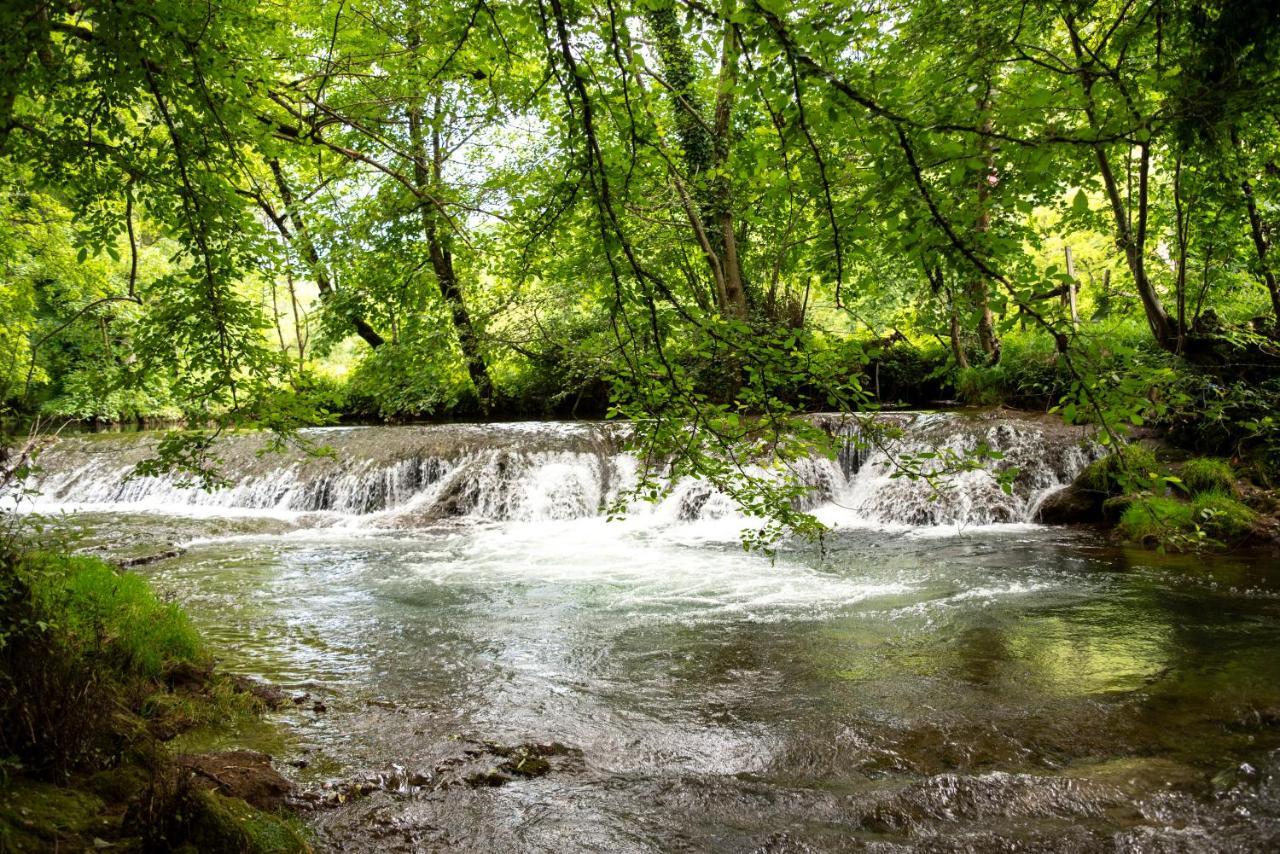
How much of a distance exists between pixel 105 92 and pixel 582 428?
37.8ft

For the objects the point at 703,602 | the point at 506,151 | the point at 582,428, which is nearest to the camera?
the point at 703,602

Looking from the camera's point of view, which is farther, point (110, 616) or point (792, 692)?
point (792, 692)

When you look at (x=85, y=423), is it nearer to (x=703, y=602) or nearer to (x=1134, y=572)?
(x=703, y=602)

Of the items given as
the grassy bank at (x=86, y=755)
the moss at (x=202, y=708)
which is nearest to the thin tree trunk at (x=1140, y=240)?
the grassy bank at (x=86, y=755)

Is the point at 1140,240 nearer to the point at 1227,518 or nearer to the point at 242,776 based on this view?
the point at 1227,518

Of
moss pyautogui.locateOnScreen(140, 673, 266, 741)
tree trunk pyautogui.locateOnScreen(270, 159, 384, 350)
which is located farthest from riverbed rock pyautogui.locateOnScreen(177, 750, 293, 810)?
tree trunk pyautogui.locateOnScreen(270, 159, 384, 350)

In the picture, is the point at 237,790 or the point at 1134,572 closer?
the point at 237,790

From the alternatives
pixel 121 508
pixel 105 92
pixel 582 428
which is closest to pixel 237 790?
pixel 105 92

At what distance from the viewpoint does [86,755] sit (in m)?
2.74

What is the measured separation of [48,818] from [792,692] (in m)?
3.81

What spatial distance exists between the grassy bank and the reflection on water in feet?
2.05

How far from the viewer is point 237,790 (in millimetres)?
3029

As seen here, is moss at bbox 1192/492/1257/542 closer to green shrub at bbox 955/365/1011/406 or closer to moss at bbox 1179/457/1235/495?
moss at bbox 1179/457/1235/495

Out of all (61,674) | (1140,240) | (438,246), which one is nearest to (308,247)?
(438,246)
